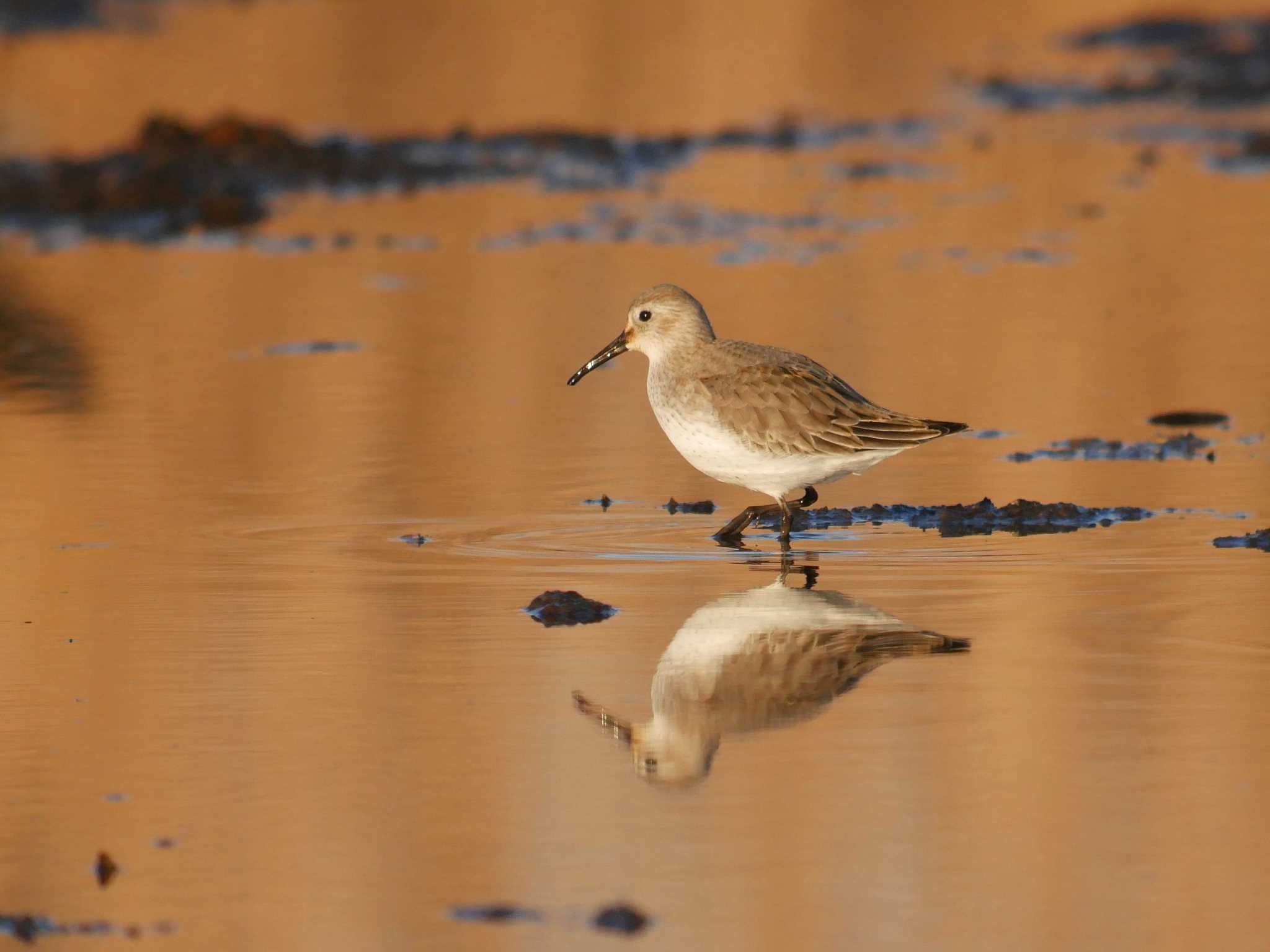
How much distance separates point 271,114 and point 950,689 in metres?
19.8

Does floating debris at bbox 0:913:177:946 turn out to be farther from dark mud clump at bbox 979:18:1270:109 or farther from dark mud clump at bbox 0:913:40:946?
dark mud clump at bbox 979:18:1270:109

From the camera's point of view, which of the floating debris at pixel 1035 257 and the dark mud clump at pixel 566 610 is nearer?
the dark mud clump at pixel 566 610

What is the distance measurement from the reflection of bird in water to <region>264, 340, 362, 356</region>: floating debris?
6727 millimetres

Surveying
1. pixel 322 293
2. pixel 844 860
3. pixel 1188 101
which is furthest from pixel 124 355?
pixel 1188 101

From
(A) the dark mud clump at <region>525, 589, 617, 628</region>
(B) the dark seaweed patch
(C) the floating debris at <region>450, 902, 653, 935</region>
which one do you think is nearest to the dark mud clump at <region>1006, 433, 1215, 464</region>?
(A) the dark mud clump at <region>525, 589, 617, 628</region>

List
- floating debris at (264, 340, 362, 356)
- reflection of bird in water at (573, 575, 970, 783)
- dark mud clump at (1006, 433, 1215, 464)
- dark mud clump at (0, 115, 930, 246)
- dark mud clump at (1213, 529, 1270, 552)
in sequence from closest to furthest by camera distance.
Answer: reflection of bird in water at (573, 575, 970, 783)
dark mud clump at (1213, 529, 1270, 552)
dark mud clump at (1006, 433, 1215, 464)
floating debris at (264, 340, 362, 356)
dark mud clump at (0, 115, 930, 246)

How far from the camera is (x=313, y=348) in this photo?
1451cm

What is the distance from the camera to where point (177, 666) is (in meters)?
7.31

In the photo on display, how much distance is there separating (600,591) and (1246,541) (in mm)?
2606

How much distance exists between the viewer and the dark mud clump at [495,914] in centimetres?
504

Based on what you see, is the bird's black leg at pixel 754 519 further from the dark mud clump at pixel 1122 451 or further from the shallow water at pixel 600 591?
the dark mud clump at pixel 1122 451

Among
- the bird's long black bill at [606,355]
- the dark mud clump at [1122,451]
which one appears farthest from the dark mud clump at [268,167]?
the dark mud clump at [1122,451]

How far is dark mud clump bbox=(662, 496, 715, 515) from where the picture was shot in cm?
995

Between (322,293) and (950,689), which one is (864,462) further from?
(322,293)
